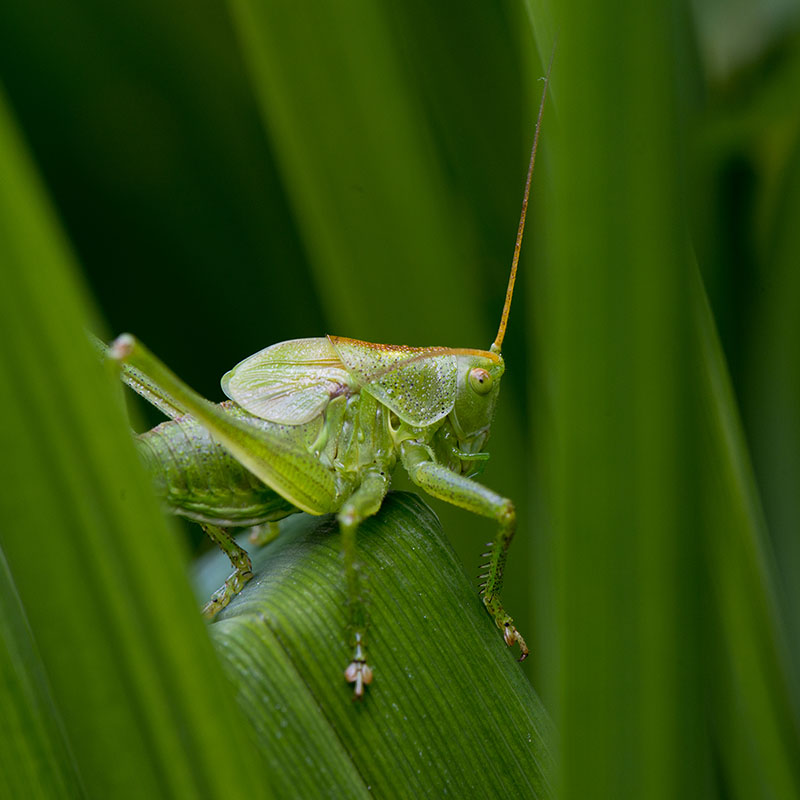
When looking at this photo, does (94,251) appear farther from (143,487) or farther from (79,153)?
(143,487)

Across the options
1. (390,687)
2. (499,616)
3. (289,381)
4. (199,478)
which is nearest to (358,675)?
(390,687)

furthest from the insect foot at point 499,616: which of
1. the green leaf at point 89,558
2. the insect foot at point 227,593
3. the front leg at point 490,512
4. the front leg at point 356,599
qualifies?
the green leaf at point 89,558

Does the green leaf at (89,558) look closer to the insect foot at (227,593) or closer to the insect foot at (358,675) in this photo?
the insect foot at (358,675)

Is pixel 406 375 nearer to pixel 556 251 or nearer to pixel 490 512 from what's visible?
pixel 490 512

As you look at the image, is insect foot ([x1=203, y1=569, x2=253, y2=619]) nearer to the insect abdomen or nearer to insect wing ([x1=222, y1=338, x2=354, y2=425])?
the insect abdomen

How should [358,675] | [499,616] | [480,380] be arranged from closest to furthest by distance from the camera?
[358,675] < [499,616] < [480,380]

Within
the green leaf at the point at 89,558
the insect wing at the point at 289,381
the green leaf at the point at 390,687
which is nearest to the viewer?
the green leaf at the point at 89,558

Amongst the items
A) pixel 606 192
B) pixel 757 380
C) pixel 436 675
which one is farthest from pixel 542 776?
pixel 757 380
